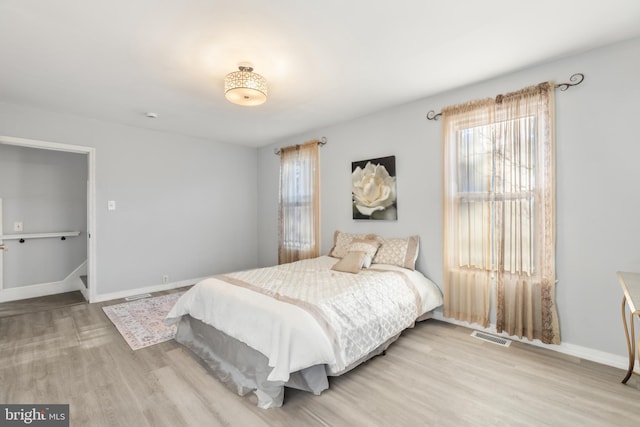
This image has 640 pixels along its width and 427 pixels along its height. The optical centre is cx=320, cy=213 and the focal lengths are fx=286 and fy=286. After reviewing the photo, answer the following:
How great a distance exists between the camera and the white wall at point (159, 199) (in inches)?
149

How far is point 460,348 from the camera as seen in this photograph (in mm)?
2527

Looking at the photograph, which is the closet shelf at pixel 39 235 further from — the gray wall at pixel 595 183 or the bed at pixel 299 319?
the gray wall at pixel 595 183

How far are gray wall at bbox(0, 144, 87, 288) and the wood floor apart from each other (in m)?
2.07

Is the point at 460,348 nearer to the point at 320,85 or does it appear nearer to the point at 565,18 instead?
the point at 565,18

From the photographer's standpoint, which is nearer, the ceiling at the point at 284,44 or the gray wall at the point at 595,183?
the ceiling at the point at 284,44

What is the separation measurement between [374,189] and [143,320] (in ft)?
10.1

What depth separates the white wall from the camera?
149 inches

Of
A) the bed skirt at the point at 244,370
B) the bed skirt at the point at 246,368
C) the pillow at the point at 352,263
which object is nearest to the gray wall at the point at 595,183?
the bed skirt at the point at 246,368

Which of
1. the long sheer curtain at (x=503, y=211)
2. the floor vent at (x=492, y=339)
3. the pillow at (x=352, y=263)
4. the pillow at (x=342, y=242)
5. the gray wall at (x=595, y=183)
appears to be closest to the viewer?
the gray wall at (x=595, y=183)

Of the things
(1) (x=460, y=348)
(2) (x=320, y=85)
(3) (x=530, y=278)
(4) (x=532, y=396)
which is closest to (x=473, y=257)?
(3) (x=530, y=278)

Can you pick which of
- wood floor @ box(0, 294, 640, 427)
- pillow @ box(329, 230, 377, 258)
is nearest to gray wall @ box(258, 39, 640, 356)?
wood floor @ box(0, 294, 640, 427)

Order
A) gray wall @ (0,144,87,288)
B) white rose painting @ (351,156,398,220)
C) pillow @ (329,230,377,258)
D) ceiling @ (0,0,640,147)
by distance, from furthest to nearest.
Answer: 1. gray wall @ (0,144,87,288)
2. pillow @ (329,230,377,258)
3. white rose painting @ (351,156,398,220)
4. ceiling @ (0,0,640,147)

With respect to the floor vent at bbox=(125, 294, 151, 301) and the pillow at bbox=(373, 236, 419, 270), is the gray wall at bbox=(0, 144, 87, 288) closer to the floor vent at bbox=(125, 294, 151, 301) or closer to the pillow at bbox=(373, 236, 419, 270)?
the floor vent at bbox=(125, 294, 151, 301)

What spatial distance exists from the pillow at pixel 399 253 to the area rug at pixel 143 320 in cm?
233
